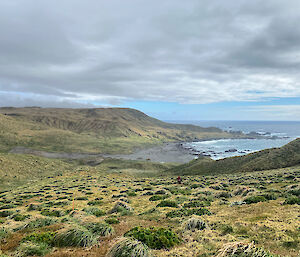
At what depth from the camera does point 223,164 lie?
58344 mm

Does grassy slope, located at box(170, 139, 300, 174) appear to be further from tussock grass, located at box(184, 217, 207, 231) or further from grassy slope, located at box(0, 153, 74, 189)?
grassy slope, located at box(0, 153, 74, 189)

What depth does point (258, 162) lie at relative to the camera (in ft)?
163

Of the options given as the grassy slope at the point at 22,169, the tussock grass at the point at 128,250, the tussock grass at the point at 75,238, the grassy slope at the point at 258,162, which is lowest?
the grassy slope at the point at 22,169

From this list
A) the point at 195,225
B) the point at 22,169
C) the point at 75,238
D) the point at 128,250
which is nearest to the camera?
the point at 128,250

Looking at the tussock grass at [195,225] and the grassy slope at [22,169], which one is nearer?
the tussock grass at [195,225]

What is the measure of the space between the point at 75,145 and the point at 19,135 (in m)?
47.4

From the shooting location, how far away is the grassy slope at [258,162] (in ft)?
152

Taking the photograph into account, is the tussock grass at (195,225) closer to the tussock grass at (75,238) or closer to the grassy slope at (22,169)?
the tussock grass at (75,238)

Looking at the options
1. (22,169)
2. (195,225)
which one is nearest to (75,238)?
(195,225)

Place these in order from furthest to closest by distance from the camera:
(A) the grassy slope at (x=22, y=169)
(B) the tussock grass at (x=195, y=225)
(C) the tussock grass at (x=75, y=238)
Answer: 1. (A) the grassy slope at (x=22, y=169)
2. (B) the tussock grass at (x=195, y=225)
3. (C) the tussock grass at (x=75, y=238)

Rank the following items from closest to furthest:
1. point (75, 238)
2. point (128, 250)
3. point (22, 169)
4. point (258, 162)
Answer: point (128, 250), point (75, 238), point (258, 162), point (22, 169)

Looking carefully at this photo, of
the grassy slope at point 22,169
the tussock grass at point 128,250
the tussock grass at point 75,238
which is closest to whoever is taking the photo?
the tussock grass at point 128,250

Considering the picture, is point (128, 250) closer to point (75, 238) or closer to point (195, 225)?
point (75, 238)

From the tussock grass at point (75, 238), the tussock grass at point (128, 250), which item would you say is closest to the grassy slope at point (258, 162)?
the tussock grass at point (128, 250)
